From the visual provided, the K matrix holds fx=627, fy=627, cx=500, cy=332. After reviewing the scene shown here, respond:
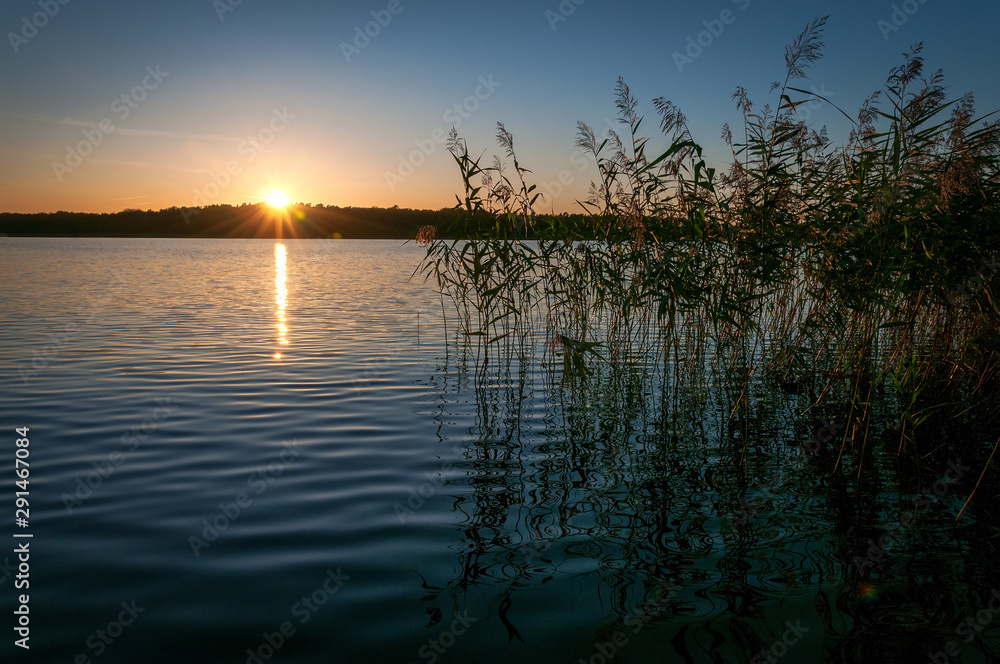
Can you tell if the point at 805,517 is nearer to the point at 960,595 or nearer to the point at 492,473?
the point at 960,595

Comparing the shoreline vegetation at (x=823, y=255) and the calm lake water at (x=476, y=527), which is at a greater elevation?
the shoreline vegetation at (x=823, y=255)

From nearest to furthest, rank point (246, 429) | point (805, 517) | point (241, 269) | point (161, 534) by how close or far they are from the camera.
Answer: point (161, 534) < point (805, 517) < point (246, 429) < point (241, 269)

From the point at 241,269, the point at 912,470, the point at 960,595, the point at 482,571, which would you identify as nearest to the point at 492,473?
the point at 482,571

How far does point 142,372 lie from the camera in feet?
30.6

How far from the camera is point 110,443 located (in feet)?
20.1

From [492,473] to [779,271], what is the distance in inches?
164

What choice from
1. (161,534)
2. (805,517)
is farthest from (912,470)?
(161,534)

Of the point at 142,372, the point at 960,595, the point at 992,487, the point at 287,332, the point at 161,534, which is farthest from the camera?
the point at 287,332

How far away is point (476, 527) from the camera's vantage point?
4.50m

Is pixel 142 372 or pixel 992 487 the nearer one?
pixel 992 487

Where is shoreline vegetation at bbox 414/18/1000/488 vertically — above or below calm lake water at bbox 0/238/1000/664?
above

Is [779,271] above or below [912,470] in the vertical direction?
above

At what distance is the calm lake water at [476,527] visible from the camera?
128 inches

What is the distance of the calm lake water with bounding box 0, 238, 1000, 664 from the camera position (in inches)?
128
